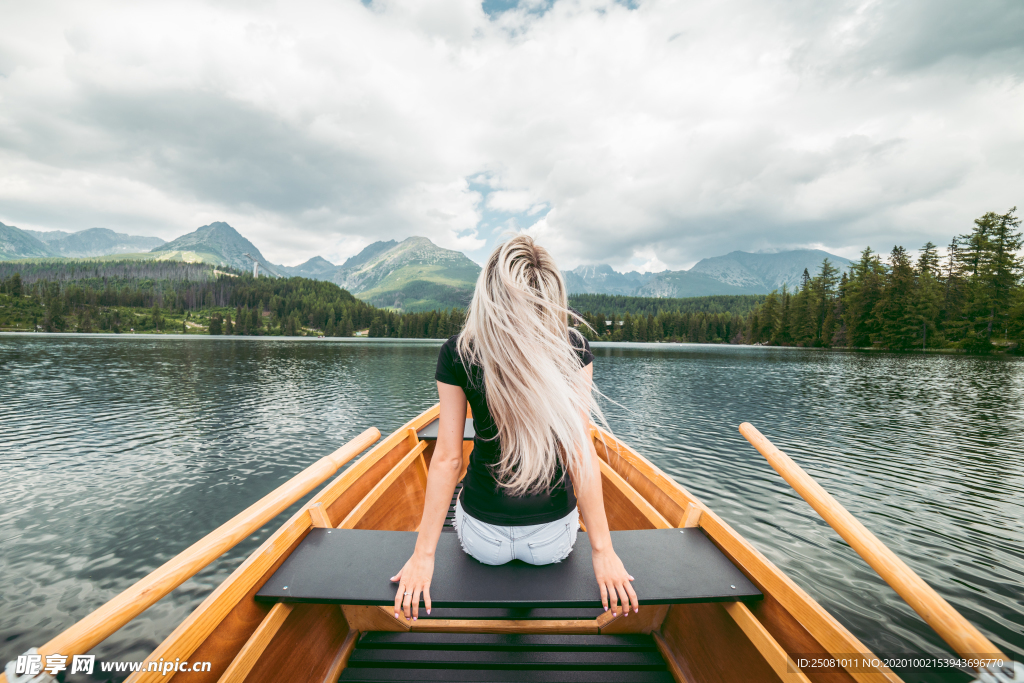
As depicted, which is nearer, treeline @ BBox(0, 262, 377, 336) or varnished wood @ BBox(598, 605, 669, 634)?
varnished wood @ BBox(598, 605, 669, 634)

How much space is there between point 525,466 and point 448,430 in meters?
0.52

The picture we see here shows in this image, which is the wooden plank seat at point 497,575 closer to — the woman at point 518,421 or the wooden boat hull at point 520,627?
the wooden boat hull at point 520,627

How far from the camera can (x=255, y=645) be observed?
8.55ft

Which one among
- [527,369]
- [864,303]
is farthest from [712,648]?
[864,303]

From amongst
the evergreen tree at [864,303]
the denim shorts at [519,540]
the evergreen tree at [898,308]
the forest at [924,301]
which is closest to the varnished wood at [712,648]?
the denim shorts at [519,540]

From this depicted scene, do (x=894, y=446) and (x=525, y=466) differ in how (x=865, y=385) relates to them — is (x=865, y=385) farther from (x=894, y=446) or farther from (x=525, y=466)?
(x=525, y=466)

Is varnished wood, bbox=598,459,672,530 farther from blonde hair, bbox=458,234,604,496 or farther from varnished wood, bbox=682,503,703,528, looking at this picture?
blonde hair, bbox=458,234,604,496

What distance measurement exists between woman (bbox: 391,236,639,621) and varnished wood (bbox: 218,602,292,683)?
966mm

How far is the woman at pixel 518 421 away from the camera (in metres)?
2.40

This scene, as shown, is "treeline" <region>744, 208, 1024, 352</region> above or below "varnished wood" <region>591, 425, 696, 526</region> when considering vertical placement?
above

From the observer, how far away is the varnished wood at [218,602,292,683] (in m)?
2.48

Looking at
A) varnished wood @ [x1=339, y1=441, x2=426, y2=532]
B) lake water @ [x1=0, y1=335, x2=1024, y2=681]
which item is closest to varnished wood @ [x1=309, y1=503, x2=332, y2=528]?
varnished wood @ [x1=339, y1=441, x2=426, y2=532]

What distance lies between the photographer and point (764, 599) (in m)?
2.97

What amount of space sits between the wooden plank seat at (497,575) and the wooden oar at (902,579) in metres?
0.79
